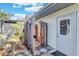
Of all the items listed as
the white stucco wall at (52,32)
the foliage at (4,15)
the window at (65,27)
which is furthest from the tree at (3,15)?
the window at (65,27)

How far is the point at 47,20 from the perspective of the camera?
300 cm

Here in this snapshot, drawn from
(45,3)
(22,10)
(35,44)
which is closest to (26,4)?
(22,10)

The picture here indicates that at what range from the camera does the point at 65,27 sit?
2898 millimetres

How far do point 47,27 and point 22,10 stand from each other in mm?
540

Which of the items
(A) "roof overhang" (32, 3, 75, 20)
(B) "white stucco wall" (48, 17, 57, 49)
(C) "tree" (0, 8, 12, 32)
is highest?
(A) "roof overhang" (32, 3, 75, 20)

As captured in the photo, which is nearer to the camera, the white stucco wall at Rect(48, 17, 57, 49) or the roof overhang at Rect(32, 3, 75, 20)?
the roof overhang at Rect(32, 3, 75, 20)

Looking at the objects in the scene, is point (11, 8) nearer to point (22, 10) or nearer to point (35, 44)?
point (22, 10)

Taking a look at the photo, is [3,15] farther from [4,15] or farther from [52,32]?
[52,32]

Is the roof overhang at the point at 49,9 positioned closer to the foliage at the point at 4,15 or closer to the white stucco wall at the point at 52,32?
the white stucco wall at the point at 52,32

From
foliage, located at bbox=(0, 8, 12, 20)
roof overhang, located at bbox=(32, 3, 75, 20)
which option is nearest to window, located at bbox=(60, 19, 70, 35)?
roof overhang, located at bbox=(32, 3, 75, 20)

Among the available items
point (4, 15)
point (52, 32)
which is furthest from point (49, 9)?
point (4, 15)

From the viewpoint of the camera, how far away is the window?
9.41 ft

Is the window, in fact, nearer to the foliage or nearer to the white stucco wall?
the white stucco wall

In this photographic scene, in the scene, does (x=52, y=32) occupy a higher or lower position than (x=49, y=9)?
lower
